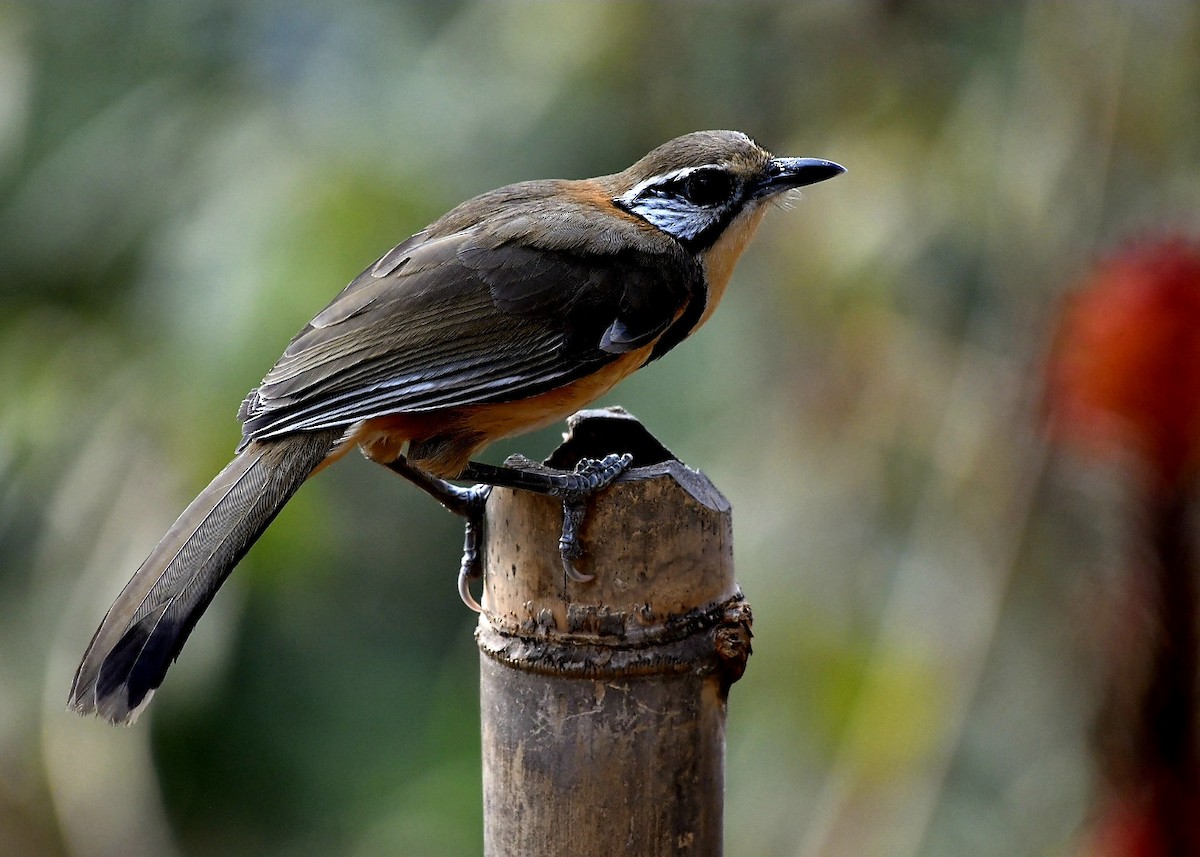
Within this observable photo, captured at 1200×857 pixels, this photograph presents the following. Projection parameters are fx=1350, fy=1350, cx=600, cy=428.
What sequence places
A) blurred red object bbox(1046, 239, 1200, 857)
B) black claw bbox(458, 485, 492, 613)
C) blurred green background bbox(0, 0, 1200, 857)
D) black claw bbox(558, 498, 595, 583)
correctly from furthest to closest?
blurred green background bbox(0, 0, 1200, 857) < black claw bbox(458, 485, 492, 613) < black claw bbox(558, 498, 595, 583) < blurred red object bbox(1046, 239, 1200, 857)

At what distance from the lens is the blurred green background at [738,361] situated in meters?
3.92

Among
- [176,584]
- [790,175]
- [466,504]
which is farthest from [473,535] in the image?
[790,175]

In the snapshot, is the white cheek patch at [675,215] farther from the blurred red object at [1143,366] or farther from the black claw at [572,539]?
the blurred red object at [1143,366]

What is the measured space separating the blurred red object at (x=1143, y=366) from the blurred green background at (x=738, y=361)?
2196 millimetres

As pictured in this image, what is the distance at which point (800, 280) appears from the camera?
4367 millimetres

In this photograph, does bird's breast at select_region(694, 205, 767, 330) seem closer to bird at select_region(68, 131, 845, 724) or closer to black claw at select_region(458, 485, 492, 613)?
bird at select_region(68, 131, 845, 724)

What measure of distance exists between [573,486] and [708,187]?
1167 mm

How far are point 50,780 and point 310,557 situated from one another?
38.9 inches

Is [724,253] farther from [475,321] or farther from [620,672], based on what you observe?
[620,672]

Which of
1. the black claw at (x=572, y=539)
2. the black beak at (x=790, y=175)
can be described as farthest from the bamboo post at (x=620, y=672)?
the black beak at (x=790, y=175)

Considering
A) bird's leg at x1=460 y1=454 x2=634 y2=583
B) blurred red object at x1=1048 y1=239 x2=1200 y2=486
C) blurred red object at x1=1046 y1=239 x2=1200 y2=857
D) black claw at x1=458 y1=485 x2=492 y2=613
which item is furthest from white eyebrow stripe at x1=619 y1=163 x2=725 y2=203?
blurred red object at x1=1046 y1=239 x2=1200 y2=857

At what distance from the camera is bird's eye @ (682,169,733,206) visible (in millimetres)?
2965

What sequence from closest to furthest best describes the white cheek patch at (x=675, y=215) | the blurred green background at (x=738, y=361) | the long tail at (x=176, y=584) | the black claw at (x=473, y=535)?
1. the long tail at (x=176, y=584)
2. the black claw at (x=473, y=535)
3. the white cheek patch at (x=675, y=215)
4. the blurred green background at (x=738, y=361)

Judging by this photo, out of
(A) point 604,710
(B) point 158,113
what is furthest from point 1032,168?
(B) point 158,113
